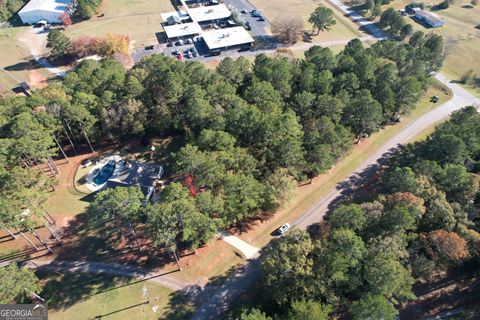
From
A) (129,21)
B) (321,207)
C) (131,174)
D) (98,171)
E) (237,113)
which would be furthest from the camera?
(129,21)

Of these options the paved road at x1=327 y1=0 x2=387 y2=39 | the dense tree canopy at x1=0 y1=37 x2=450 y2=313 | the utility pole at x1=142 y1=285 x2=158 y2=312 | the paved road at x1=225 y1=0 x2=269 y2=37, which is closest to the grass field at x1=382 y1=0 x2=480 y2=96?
the paved road at x1=327 y1=0 x2=387 y2=39

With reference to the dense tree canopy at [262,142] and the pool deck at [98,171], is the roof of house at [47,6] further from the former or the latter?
the pool deck at [98,171]

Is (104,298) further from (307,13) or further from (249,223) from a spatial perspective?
(307,13)

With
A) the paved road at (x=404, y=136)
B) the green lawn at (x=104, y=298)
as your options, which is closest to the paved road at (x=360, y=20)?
the paved road at (x=404, y=136)

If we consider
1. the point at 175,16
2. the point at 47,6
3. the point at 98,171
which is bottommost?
the point at 98,171

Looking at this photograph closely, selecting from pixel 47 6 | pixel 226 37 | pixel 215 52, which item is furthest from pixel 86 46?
pixel 226 37

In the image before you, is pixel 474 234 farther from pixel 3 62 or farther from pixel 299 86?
pixel 3 62
